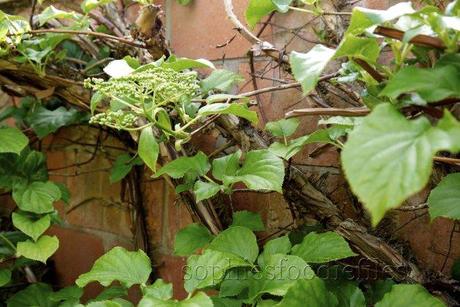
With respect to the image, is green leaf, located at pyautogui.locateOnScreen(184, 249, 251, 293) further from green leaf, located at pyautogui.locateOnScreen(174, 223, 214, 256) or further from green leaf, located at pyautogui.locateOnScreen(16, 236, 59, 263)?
green leaf, located at pyautogui.locateOnScreen(16, 236, 59, 263)

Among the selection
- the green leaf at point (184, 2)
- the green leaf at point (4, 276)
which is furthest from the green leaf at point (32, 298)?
the green leaf at point (184, 2)

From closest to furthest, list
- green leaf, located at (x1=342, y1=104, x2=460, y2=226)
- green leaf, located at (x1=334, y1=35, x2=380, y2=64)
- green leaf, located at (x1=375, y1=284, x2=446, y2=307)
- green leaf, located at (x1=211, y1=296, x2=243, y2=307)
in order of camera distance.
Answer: green leaf, located at (x1=342, y1=104, x2=460, y2=226), green leaf, located at (x1=334, y1=35, x2=380, y2=64), green leaf, located at (x1=375, y1=284, x2=446, y2=307), green leaf, located at (x1=211, y1=296, x2=243, y2=307)

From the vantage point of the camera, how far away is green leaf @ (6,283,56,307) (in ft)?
3.05

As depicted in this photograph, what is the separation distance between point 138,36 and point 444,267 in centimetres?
59

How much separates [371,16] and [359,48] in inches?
1.8

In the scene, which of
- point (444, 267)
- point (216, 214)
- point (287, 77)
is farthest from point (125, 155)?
point (444, 267)

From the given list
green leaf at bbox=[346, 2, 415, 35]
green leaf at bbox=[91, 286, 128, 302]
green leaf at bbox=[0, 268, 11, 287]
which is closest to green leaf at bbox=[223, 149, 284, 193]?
green leaf at bbox=[346, 2, 415, 35]

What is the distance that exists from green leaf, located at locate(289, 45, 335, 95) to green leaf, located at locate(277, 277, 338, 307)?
25 centimetres

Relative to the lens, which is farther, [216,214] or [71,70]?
[71,70]

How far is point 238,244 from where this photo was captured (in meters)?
0.68

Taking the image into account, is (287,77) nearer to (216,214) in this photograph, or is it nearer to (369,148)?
(216,214)

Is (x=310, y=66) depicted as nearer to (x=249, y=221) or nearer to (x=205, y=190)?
(x=205, y=190)

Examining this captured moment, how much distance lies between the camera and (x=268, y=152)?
65 cm

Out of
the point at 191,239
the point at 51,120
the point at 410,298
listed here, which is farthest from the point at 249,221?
the point at 51,120
